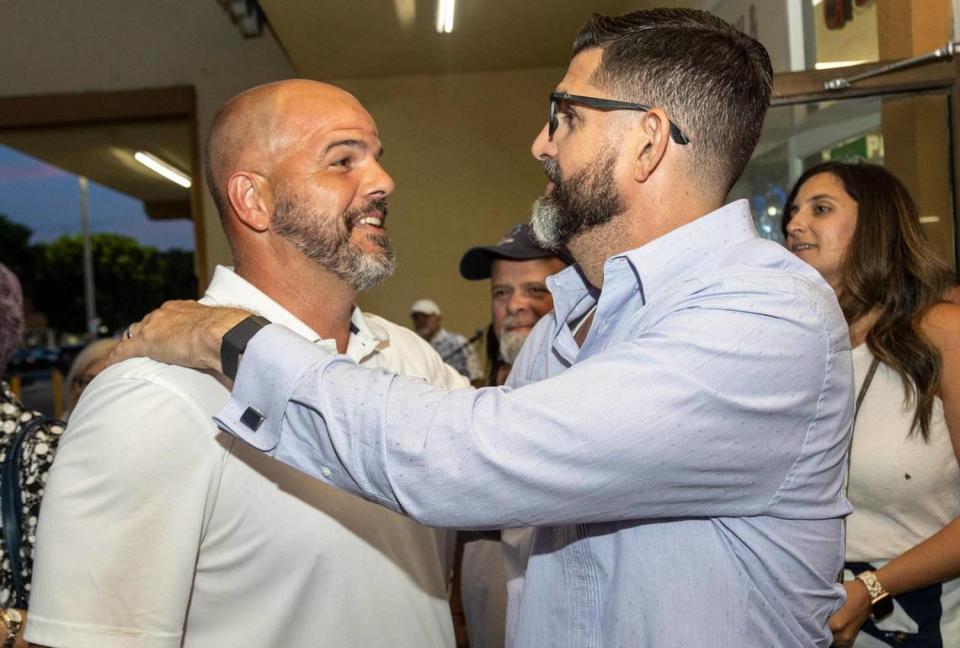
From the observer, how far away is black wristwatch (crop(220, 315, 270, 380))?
128 cm

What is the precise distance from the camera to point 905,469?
228 centimetres

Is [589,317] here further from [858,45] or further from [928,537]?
[858,45]

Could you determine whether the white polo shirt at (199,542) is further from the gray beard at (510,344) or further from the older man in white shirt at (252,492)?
the gray beard at (510,344)

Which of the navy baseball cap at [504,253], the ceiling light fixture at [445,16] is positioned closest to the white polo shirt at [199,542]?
the navy baseball cap at [504,253]

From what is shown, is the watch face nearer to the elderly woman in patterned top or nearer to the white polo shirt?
the white polo shirt

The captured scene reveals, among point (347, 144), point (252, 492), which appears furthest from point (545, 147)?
point (252, 492)

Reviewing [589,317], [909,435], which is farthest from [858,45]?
[589,317]

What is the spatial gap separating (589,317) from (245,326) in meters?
0.80

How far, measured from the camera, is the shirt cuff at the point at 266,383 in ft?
4.00

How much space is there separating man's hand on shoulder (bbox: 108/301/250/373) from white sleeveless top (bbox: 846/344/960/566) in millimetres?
1724

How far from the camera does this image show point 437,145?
1068 cm

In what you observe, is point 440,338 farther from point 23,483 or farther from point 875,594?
point 875,594

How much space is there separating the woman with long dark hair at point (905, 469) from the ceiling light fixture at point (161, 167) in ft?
38.6

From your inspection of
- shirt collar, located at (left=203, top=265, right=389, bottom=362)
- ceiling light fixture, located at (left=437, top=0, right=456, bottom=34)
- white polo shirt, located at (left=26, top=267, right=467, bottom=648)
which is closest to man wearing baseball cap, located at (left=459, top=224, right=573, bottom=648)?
white polo shirt, located at (left=26, top=267, right=467, bottom=648)
